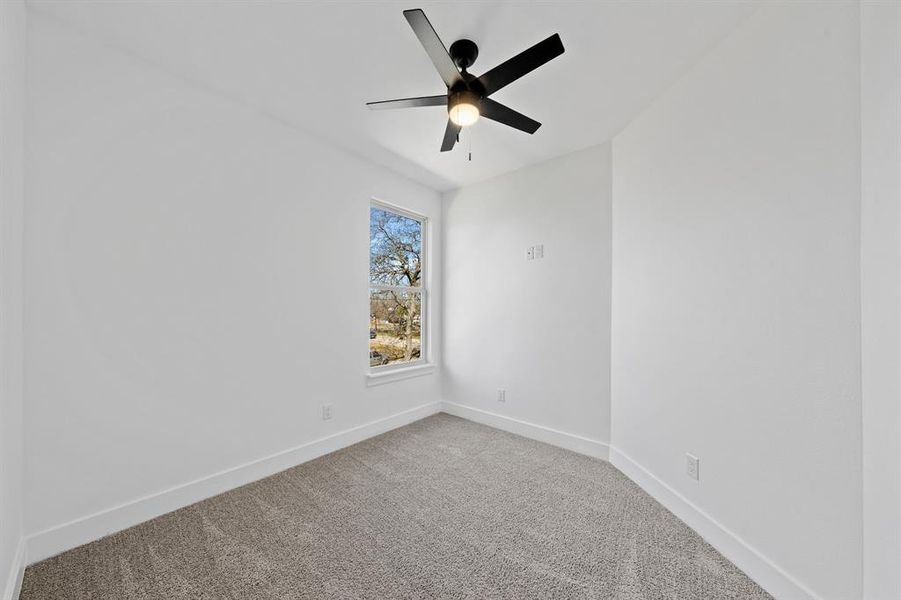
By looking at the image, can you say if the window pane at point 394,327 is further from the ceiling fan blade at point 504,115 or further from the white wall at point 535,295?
the ceiling fan blade at point 504,115

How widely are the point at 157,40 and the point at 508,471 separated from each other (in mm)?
3302

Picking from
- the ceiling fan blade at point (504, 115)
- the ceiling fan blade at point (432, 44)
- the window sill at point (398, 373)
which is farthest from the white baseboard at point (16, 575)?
the ceiling fan blade at point (504, 115)

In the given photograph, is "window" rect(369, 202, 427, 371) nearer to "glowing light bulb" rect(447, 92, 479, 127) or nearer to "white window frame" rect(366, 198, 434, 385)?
"white window frame" rect(366, 198, 434, 385)

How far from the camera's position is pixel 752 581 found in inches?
62.5

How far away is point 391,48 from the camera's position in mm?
1869

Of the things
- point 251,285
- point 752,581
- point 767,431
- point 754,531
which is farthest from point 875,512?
point 251,285

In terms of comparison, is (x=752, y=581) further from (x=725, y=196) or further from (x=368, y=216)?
(x=368, y=216)

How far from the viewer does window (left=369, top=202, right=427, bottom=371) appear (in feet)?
11.5

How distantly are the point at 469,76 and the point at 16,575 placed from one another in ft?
9.69

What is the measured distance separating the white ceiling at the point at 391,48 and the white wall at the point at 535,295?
2.29 feet

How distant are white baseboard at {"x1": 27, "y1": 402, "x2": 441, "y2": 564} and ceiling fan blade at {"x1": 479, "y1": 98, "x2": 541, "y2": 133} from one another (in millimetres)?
2608

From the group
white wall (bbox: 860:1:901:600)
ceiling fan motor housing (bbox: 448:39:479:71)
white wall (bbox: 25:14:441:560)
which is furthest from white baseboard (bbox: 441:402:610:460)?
ceiling fan motor housing (bbox: 448:39:479:71)

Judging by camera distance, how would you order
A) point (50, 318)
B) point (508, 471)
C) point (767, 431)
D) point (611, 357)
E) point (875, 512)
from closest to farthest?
1. point (875, 512)
2. point (767, 431)
3. point (50, 318)
4. point (508, 471)
5. point (611, 357)

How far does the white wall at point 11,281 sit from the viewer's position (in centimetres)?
133
